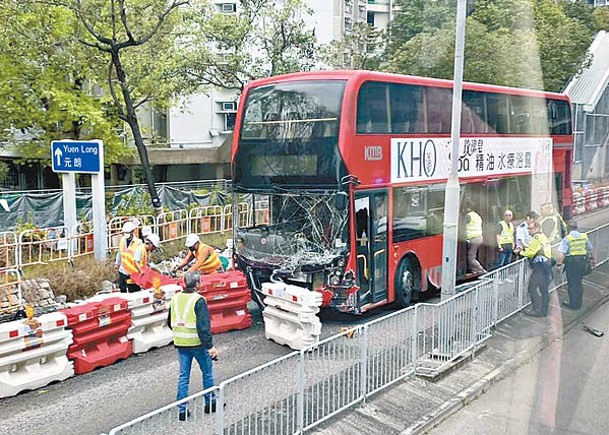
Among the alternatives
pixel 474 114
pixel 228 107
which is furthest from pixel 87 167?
pixel 228 107

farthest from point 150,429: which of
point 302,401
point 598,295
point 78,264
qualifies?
point 598,295

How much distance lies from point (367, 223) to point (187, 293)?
4.65 m

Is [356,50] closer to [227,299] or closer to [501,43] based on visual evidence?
[501,43]

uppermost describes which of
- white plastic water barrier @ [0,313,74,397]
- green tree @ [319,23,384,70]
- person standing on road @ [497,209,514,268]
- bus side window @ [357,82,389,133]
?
green tree @ [319,23,384,70]

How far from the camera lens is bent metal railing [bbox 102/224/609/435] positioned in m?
6.32

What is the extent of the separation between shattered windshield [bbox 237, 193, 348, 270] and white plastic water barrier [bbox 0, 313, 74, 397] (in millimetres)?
3691

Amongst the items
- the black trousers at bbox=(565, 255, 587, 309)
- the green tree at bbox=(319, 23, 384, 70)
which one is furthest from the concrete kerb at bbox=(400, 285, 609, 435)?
the green tree at bbox=(319, 23, 384, 70)

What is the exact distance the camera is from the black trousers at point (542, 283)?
12180 millimetres

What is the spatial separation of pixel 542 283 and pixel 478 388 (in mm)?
3851

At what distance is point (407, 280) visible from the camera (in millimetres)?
12875

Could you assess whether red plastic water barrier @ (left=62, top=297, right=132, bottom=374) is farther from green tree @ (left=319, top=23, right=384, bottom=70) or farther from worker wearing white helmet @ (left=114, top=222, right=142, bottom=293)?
green tree @ (left=319, top=23, right=384, bottom=70)

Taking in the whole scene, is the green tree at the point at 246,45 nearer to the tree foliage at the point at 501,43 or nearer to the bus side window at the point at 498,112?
the tree foliage at the point at 501,43

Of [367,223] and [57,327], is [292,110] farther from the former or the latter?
[57,327]

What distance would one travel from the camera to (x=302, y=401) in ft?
23.5
